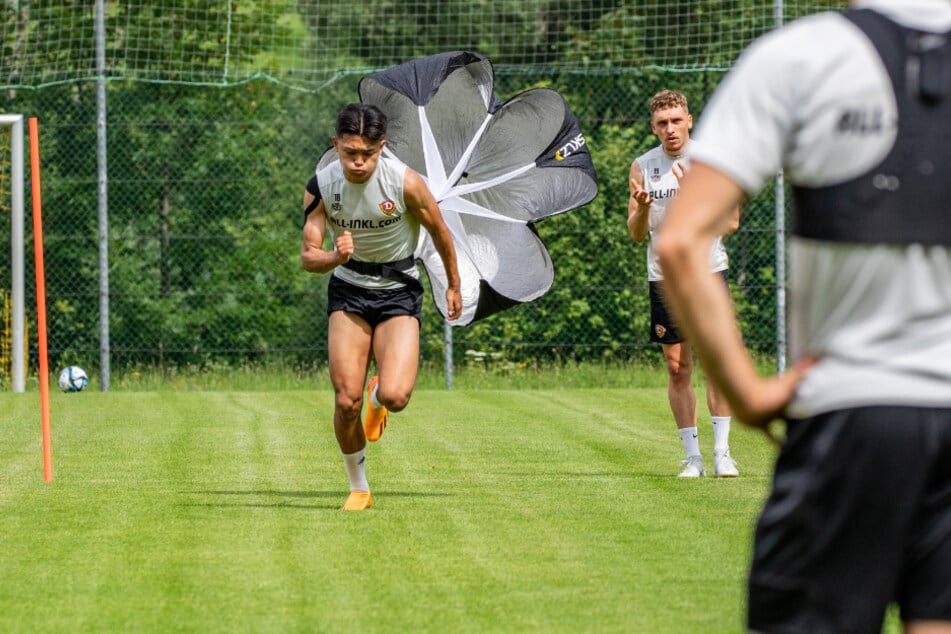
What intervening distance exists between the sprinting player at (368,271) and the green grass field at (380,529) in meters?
0.54

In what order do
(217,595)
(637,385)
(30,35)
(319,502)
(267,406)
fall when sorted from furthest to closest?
(30,35) → (637,385) → (267,406) → (319,502) → (217,595)

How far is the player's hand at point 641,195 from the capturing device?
849 cm

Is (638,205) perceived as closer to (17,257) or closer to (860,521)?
(860,521)

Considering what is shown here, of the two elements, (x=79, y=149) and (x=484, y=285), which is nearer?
(x=484, y=285)

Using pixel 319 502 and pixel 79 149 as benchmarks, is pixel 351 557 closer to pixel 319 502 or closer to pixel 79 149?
pixel 319 502

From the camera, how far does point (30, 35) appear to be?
19391 mm

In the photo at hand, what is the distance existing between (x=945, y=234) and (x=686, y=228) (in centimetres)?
38

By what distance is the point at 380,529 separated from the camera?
7148 millimetres

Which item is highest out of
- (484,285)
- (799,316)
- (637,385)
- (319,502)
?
(799,316)

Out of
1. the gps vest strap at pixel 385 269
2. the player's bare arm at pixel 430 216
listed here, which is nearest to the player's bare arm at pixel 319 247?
the gps vest strap at pixel 385 269

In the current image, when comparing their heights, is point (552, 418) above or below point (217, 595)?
below

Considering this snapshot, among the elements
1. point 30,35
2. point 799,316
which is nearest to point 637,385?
point 30,35

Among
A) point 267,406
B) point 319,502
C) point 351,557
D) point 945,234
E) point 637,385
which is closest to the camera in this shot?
point 945,234

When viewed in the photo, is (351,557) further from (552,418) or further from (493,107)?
(552,418)
